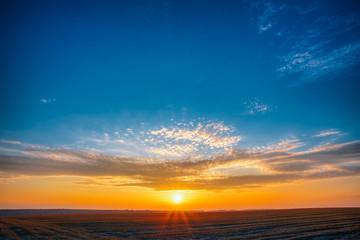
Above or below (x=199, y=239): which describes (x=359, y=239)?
above

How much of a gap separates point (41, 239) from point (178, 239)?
55.6 ft

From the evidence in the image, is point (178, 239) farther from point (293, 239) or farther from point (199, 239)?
point (293, 239)

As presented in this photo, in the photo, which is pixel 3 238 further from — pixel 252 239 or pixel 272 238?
pixel 272 238

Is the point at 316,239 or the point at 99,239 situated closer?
the point at 316,239

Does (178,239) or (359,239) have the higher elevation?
(359,239)

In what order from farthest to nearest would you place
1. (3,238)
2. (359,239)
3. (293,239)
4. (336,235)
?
1. (3,238)
2. (336,235)
3. (293,239)
4. (359,239)

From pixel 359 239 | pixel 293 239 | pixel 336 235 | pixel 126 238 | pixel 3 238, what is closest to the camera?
pixel 359 239

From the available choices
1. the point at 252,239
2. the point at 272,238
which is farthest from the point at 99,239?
the point at 272,238

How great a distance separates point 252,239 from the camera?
2264cm

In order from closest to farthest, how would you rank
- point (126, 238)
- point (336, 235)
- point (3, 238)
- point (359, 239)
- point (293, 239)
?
point (359, 239) → point (293, 239) → point (336, 235) → point (3, 238) → point (126, 238)

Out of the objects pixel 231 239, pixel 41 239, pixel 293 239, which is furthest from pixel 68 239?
pixel 293 239

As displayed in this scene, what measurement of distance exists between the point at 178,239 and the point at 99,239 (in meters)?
10.0

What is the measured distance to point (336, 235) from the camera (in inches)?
914

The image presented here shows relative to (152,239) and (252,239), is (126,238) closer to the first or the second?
(152,239)
